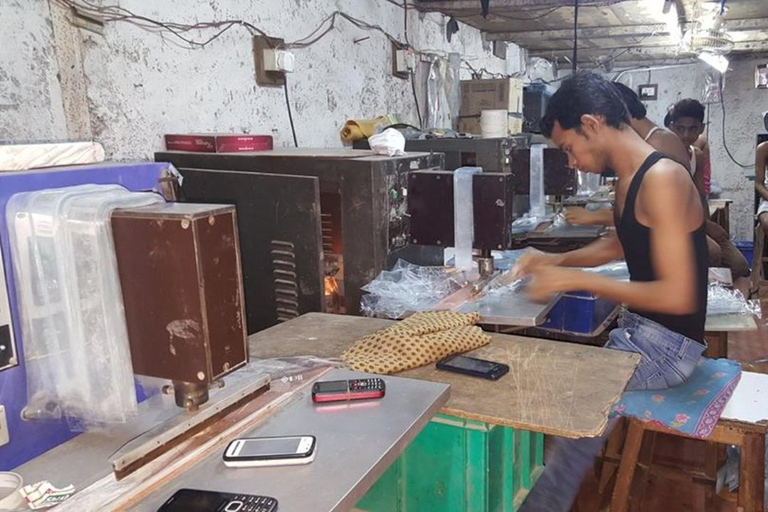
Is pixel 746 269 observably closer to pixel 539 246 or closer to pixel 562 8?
pixel 562 8

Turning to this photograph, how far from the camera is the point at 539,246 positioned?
2.85 meters

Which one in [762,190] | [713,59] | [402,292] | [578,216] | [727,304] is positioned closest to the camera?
[402,292]

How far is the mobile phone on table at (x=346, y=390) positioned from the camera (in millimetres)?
1066

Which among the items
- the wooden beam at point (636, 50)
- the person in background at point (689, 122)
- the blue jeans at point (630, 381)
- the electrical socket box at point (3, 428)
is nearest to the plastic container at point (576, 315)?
the blue jeans at point (630, 381)

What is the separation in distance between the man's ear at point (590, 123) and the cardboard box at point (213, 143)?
103cm

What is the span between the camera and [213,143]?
1982 mm

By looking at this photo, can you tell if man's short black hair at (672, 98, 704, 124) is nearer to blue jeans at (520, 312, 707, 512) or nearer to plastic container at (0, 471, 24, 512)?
blue jeans at (520, 312, 707, 512)

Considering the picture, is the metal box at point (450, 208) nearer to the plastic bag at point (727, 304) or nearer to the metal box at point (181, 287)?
the metal box at point (181, 287)

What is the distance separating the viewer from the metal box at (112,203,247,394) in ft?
2.67

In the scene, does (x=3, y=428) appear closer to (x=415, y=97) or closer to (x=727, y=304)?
(x=727, y=304)

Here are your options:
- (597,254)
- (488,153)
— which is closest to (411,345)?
(597,254)

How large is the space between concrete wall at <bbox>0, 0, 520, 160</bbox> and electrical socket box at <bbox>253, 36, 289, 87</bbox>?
0.03 m

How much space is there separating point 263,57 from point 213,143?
0.65 m

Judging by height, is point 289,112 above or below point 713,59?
below
